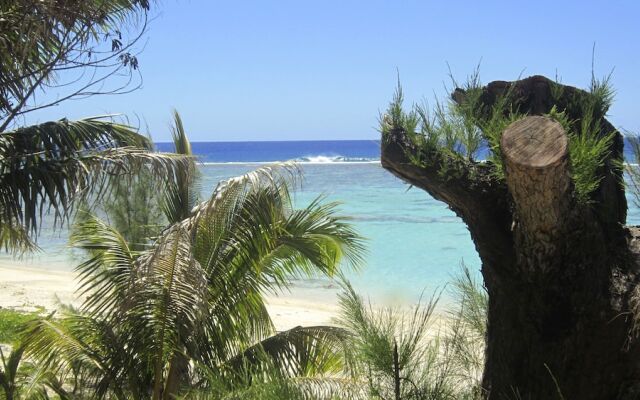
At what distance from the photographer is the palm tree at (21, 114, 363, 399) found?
5379mm

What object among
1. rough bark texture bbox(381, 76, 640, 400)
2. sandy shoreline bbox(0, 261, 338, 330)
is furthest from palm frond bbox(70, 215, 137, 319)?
sandy shoreline bbox(0, 261, 338, 330)

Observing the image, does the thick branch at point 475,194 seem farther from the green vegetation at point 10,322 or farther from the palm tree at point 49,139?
the green vegetation at point 10,322

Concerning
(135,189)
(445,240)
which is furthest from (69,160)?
(445,240)

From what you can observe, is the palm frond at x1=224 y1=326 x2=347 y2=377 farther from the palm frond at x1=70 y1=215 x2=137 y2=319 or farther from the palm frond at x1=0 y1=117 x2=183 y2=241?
the palm frond at x1=0 y1=117 x2=183 y2=241

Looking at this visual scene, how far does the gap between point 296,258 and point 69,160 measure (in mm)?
2151

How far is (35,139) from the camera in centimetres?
603

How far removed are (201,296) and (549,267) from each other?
2806mm

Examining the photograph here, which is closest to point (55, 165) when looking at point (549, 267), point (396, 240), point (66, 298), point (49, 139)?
point (49, 139)

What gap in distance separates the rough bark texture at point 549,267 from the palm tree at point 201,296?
2117 mm

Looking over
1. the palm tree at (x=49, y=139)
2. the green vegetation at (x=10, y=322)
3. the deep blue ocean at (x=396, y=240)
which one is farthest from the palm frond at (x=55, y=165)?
the green vegetation at (x=10, y=322)

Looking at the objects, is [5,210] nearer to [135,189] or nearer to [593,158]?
[135,189]

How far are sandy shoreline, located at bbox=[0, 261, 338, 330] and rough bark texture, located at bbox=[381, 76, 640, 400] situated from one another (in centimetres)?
1006

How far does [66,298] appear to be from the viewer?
17.3m

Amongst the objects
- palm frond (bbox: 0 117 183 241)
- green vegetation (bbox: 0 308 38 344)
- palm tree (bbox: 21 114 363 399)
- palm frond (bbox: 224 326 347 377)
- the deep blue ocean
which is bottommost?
the deep blue ocean
